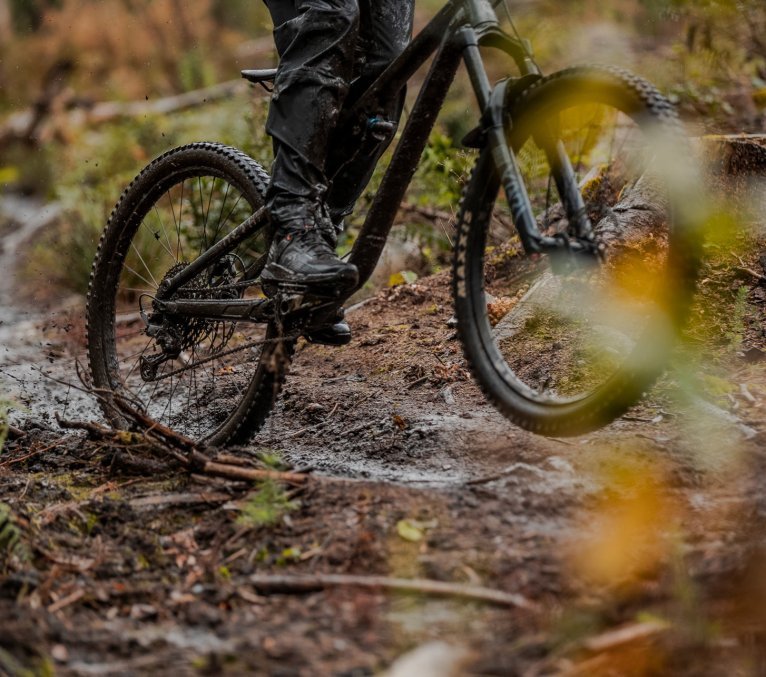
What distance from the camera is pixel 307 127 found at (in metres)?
2.87

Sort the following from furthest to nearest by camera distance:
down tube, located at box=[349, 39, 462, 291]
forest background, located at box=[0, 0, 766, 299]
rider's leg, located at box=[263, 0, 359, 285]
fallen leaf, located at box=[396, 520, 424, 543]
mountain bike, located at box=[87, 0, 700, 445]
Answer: forest background, located at box=[0, 0, 766, 299] < rider's leg, located at box=[263, 0, 359, 285] < down tube, located at box=[349, 39, 462, 291] < mountain bike, located at box=[87, 0, 700, 445] < fallen leaf, located at box=[396, 520, 424, 543]

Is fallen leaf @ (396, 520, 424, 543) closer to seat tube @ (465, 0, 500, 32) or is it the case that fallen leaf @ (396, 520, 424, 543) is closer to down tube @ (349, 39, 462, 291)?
down tube @ (349, 39, 462, 291)

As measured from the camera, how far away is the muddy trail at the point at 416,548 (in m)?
1.65

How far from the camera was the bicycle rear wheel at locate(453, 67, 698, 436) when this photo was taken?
2150 millimetres

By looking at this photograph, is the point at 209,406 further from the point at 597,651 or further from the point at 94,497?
the point at 597,651

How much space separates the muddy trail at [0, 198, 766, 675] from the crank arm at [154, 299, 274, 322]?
50 centimetres

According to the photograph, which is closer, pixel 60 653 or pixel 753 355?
pixel 60 653

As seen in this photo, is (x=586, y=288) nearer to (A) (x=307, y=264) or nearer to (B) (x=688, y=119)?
(A) (x=307, y=264)

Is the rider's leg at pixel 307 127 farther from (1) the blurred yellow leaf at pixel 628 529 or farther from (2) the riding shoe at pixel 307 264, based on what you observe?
(1) the blurred yellow leaf at pixel 628 529

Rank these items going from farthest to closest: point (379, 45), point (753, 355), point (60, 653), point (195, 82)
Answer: point (195, 82), point (753, 355), point (379, 45), point (60, 653)

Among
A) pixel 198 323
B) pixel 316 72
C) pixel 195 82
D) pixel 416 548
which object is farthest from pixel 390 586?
pixel 195 82

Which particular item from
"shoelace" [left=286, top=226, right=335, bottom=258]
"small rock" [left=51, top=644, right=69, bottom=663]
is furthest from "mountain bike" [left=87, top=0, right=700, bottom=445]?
"small rock" [left=51, top=644, right=69, bottom=663]

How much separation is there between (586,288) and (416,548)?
203cm

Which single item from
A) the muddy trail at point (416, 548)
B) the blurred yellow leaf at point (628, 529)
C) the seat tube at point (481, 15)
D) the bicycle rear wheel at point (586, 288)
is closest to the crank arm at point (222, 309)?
the muddy trail at point (416, 548)
